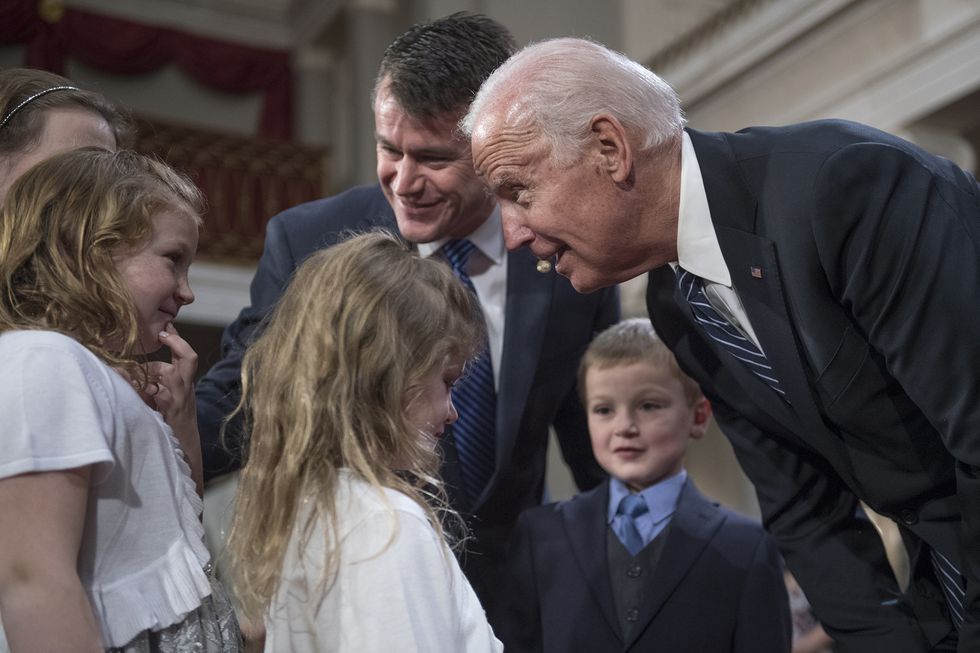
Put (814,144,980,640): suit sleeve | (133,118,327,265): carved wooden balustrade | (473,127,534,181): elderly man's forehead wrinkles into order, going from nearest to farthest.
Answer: (814,144,980,640): suit sleeve < (473,127,534,181): elderly man's forehead wrinkles < (133,118,327,265): carved wooden balustrade

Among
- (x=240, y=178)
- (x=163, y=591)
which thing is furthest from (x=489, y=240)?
(x=240, y=178)

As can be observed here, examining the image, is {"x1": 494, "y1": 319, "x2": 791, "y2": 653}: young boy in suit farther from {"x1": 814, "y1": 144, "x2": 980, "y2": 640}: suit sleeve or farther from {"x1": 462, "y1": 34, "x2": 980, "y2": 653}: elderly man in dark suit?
{"x1": 814, "y1": 144, "x2": 980, "y2": 640}: suit sleeve

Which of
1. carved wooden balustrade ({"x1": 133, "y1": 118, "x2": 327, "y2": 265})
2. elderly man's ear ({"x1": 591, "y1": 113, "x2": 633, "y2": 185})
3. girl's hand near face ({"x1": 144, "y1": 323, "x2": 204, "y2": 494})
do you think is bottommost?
carved wooden balustrade ({"x1": 133, "y1": 118, "x2": 327, "y2": 265})

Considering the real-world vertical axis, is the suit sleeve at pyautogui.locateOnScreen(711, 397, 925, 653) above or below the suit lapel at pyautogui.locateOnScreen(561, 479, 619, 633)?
above

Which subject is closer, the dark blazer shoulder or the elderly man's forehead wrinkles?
the elderly man's forehead wrinkles

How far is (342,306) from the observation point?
193 centimetres

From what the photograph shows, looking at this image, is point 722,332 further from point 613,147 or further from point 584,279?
point 613,147

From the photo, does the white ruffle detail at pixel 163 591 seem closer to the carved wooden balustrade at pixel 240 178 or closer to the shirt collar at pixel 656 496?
the shirt collar at pixel 656 496

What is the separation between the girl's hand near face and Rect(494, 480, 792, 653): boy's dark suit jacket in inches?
39.0

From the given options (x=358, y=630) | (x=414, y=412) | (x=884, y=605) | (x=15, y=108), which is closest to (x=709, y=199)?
(x=414, y=412)

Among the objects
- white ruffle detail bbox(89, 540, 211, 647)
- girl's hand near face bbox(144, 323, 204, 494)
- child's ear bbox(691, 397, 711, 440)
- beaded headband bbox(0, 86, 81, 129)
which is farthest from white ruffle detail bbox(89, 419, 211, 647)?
child's ear bbox(691, 397, 711, 440)

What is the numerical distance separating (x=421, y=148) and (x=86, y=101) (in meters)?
0.73

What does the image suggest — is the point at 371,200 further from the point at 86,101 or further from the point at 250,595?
the point at 250,595

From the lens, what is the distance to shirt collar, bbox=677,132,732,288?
2.36 metres
